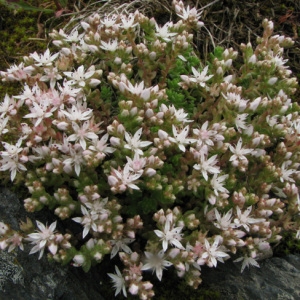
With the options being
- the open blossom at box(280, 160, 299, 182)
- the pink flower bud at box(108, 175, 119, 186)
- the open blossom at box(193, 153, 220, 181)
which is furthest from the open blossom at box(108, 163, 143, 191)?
the open blossom at box(280, 160, 299, 182)

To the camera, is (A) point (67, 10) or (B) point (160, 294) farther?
(A) point (67, 10)

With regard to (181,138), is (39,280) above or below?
below

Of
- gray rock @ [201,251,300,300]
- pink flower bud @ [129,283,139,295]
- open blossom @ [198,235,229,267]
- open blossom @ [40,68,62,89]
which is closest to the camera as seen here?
pink flower bud @ [129,283,139,295]

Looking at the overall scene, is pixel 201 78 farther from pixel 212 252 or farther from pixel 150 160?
pixel 212 252

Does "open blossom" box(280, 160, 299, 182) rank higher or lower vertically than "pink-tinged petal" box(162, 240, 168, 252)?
higher

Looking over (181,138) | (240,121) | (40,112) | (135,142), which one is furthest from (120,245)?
(240,121)

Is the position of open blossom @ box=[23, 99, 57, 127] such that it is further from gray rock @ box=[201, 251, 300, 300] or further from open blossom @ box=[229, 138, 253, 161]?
gray rock @ box=[201, 251, 300, 300]

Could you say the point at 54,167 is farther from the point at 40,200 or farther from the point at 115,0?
the point at 115,0

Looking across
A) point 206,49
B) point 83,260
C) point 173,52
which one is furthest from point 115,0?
point 83,260
